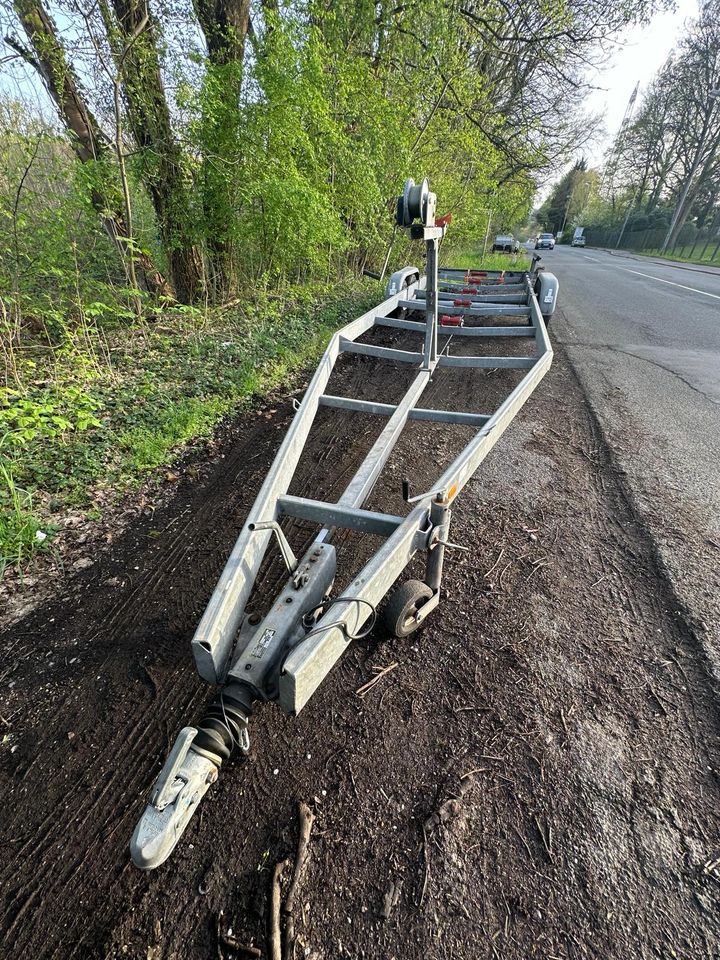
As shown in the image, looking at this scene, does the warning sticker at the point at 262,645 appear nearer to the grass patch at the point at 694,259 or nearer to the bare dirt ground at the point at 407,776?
the bare dirt ground at the point at 407,776

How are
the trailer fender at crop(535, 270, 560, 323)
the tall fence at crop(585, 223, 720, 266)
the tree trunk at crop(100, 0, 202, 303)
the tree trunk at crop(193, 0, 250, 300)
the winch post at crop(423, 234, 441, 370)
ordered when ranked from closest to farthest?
the winch post at crop(423, 234, 441, 370)
the tree trunk at crop(100, 0, 202, 303)
the tree trunk at crop(193, 0, 250, 300)
the trailer fender at crop(535, 270, 560, 323)
the tall fence at crop(585, 223, 720, 266)

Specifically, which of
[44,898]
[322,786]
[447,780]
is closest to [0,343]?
[44,898]

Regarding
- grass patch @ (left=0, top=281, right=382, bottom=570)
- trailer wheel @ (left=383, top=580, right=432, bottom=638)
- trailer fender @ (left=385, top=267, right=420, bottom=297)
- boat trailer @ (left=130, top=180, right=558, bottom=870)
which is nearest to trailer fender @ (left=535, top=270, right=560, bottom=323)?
trailer fender @ (left=385, top=267, right=420, bottom=297)

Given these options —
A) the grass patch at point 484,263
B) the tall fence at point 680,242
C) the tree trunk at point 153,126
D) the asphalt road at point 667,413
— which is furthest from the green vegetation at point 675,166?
the tree trunk at point 153,126

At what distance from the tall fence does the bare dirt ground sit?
30.2m

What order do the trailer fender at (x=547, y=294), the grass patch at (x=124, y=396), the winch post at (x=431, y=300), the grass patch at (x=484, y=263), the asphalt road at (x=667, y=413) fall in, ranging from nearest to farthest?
the asphalt road at (x=667, y=413) < the grass patch at (x=124, y=396) < the winch post at (x=431, y=300) < the trailer fender at (x=547, y=294) < the grass patch at (x=484, y=263)

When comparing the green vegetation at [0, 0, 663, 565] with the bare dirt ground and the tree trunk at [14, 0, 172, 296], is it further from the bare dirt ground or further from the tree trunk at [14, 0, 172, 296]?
the bare dirt ground

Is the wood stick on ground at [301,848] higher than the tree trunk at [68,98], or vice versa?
the tree trunk at [68,98]

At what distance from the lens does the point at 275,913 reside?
1394 mm

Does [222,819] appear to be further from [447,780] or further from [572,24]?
[572,24]

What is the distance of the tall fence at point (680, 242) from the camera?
90.2 feet

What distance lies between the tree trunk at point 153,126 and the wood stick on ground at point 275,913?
7.22m

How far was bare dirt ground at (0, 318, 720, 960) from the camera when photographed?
1395 mm

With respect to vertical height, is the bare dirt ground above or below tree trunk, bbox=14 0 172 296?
below
